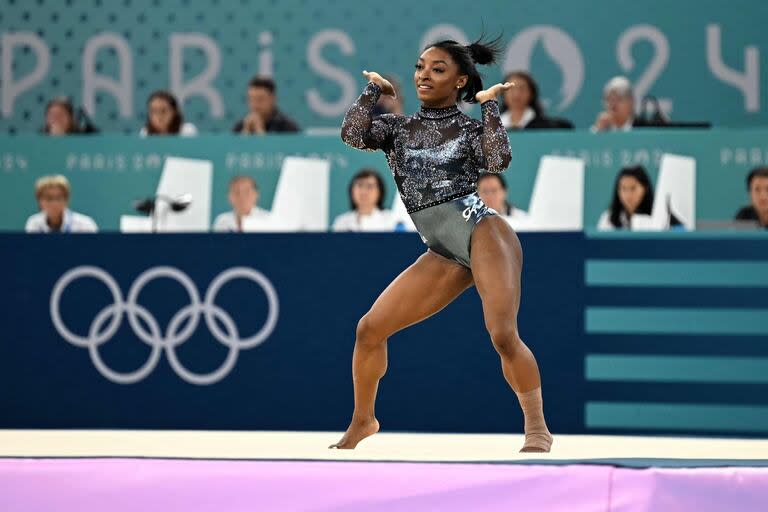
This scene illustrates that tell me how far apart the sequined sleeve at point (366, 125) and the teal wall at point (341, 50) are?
601 centimetres

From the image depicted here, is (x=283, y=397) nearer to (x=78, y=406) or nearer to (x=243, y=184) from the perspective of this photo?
(x=78, y=406)

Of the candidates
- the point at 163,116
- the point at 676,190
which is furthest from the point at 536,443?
the point at 163,116

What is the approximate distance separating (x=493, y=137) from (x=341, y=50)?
711cm

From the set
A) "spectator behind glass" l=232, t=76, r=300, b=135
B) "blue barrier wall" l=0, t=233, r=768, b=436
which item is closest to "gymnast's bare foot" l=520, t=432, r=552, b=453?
"blue barrier wall" l=0, t=233, r=768, b=436

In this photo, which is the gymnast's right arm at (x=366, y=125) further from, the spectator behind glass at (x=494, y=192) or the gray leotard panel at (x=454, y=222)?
the spectator behind glass at (x=494, y=192)

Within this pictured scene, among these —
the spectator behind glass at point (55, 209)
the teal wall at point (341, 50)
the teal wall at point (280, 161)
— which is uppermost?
the teal wall at point (341, 50)

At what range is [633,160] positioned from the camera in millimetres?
8305

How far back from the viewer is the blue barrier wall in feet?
23.2

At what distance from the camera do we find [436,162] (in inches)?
185

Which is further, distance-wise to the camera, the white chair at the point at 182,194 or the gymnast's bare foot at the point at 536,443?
the white chair at the point at 182,194

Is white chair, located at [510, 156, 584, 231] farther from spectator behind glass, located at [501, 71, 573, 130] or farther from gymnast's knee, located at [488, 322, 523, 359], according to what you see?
gymnast's knee, located at [488, 322, 523, 359]

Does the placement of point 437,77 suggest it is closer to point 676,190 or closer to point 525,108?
point 676,190

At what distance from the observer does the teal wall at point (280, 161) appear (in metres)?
8.27

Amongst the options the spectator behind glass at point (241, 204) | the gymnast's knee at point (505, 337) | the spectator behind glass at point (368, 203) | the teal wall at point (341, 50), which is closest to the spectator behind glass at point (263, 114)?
the spectator behind glass at point (241, 204)
